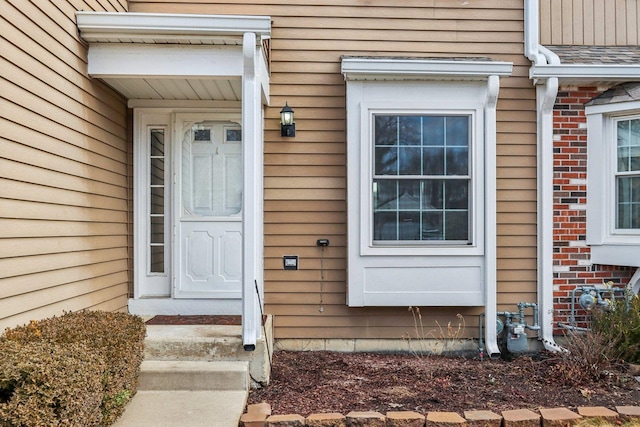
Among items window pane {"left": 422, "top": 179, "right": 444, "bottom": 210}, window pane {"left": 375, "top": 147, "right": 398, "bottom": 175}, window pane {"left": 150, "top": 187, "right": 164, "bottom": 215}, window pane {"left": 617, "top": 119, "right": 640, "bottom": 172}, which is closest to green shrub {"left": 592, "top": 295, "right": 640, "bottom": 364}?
window pane {"left": 617, "top": 119, "right": 640, "bottom": 172}

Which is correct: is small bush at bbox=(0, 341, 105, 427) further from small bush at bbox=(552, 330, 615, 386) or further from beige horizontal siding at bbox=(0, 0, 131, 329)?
small bush at bbox=(552, 330, 615, 386)

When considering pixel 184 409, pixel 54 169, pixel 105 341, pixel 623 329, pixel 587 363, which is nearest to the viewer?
pixel 105 341

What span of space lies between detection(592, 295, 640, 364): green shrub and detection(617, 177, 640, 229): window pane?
0.84 m

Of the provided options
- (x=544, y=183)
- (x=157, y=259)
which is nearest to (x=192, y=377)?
(x=157, y=259)

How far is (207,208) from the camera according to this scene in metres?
4.77

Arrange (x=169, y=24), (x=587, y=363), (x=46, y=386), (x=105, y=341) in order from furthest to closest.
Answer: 1. (x=587, y=363)
2. (x=169, y=24)
3. (x=105, y=341)
4. (x=46, y=386)

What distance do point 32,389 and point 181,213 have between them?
8.72ft

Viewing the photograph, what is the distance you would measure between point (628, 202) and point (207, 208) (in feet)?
13.5

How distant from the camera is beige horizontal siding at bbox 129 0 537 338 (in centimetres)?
465

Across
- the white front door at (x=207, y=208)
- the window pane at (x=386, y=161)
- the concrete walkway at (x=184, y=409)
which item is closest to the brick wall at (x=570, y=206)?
the window pane at (x=386, y=161)

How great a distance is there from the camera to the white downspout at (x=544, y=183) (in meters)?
4.69

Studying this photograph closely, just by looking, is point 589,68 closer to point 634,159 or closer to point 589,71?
point 589,71

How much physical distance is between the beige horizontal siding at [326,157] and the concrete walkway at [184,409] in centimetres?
135

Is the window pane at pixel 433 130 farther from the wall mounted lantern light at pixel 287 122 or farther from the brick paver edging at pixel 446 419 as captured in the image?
the brick paver edging at pixel 446 419
